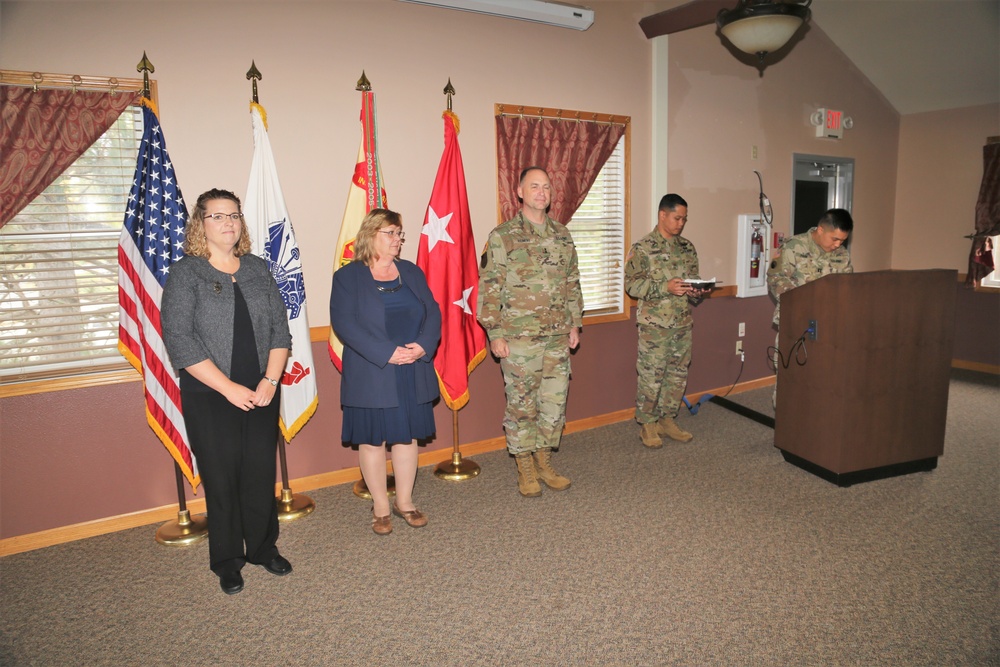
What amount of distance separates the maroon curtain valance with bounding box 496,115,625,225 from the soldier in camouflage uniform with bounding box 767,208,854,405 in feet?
4.39

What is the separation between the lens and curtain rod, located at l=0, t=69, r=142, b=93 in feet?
8.51

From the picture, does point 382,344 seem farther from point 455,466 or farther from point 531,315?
point 455,466

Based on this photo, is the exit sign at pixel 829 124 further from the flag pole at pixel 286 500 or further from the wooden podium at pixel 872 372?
the flag pole at pixel 286 500

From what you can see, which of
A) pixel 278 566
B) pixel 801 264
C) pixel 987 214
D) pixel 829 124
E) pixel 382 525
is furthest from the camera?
pixel 987 214

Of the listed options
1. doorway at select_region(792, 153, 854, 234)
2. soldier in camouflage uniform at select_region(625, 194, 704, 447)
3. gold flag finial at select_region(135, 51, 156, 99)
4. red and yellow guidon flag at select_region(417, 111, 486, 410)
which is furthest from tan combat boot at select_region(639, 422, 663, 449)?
gold flag finial at select_region(135, 51, 156, 99)

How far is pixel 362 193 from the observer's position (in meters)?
3.18

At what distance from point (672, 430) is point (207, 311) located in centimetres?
297

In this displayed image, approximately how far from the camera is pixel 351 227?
3.18 meters

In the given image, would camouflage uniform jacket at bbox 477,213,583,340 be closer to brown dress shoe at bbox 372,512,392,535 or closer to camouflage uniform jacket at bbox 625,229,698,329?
camouflage uniform jacket at bbox 625,229,698,329

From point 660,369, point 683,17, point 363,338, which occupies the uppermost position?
point 683,17

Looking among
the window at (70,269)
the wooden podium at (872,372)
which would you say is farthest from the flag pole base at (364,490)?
the wooden podium at (872,372)

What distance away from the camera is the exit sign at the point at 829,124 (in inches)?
214

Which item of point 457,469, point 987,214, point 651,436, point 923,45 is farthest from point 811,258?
point 987,214

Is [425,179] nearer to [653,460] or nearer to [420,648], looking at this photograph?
[653,460]
